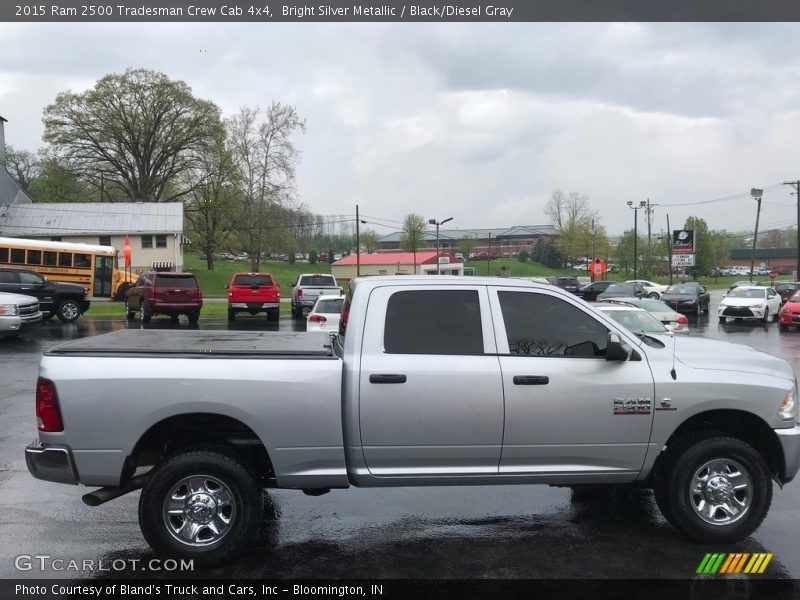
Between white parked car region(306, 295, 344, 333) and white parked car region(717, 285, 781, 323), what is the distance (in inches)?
732

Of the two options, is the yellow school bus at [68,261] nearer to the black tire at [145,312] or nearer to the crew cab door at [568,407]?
the black tire at [145,312]

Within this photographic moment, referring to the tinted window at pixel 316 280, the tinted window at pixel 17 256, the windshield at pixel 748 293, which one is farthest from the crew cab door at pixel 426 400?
the tinted window at pixel 17 256

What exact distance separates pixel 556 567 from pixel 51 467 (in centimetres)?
339

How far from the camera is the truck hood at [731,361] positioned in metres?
4.82

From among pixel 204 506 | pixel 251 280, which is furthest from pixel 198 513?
pixel 251 280

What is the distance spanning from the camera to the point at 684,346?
5277 millimetres

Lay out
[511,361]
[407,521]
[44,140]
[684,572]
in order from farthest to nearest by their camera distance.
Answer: [44,140] → [407,521] → [511,361] → [684,572]

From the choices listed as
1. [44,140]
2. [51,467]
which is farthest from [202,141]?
[51,467]

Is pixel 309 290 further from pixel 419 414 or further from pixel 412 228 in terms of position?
pixel 412 228

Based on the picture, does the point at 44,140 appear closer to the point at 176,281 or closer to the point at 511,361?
the point at 176,281

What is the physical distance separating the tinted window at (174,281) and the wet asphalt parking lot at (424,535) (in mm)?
17870

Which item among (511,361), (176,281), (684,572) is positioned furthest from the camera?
(176,281)

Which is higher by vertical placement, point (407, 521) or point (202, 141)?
point (202, 141)

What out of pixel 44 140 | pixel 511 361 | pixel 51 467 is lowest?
pixel 51 467
